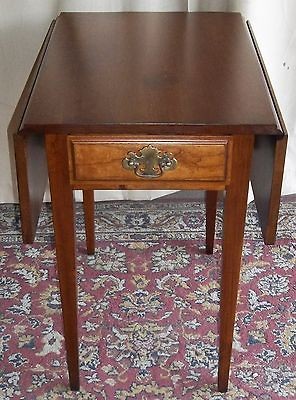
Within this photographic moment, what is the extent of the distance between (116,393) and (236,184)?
59 centimetres

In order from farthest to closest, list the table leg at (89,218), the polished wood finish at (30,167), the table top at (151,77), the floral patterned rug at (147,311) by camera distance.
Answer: the table leg at (89,218) → the floral patterned rug at (147,311) → the polished wood finish at (30,167) → the table top at (151,77)

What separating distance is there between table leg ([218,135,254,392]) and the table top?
55 millimetres

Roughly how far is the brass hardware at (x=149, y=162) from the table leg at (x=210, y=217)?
0.59 meters

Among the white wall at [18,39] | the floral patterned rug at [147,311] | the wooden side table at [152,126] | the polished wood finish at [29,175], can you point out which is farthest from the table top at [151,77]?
the floral patterned rug at [147,311]

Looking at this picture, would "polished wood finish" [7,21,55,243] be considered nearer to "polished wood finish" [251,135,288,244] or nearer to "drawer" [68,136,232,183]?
"drawer" [68,136,232,183]

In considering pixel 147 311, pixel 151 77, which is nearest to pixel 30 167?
pixel 151 77

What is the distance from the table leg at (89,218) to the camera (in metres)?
1.71

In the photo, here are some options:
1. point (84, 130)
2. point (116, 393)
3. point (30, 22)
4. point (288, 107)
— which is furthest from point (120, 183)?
point (288, 107)

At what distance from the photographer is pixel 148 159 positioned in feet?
3.68

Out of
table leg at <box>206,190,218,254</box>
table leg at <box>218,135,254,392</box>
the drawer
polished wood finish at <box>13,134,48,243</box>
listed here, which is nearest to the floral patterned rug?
table leg at <box>206,190,218,254</box>

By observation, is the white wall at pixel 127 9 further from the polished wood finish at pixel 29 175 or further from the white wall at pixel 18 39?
the polished wood finish at pixel 29 175

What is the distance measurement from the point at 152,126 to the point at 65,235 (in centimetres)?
29

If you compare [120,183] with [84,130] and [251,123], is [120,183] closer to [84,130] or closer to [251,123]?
[84,130]

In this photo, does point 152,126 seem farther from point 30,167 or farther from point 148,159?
point 30,167
